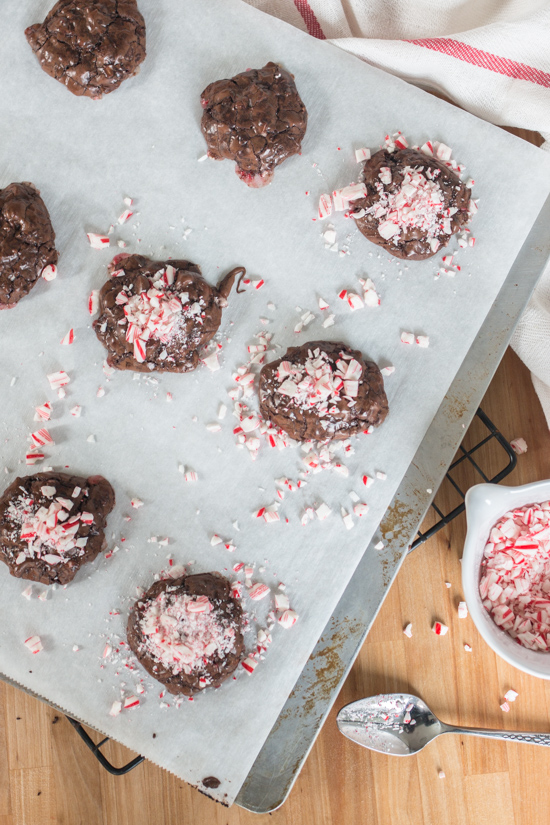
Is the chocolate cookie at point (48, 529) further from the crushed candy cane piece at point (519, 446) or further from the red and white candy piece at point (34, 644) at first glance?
the crushed candy cane piece at point (519, 446)

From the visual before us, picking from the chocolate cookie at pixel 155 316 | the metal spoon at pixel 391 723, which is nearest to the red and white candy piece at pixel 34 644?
the chocolate cookie at pixel 155 316

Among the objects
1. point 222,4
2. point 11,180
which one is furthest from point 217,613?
point 222,4

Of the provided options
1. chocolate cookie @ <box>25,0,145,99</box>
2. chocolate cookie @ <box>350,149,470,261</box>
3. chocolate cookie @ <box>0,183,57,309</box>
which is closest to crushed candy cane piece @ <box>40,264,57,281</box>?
chocolate cookie @ <box>0,183,57,309</box>

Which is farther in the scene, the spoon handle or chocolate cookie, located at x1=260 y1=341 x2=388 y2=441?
the spoon handle

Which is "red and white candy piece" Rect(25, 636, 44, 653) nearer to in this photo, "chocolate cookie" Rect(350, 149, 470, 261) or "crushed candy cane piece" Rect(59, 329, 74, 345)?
"crushed candy cane piece" Rect(59, 329, 74, 345)

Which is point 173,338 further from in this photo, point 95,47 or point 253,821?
point 253,821
